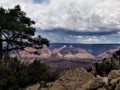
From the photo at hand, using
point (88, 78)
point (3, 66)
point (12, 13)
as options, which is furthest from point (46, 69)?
point (12, 13)

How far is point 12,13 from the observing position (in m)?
50.7

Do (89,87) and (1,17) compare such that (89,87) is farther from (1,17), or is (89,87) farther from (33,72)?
(1,17)

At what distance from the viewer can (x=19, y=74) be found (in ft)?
94.6

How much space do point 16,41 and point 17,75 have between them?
803 inches

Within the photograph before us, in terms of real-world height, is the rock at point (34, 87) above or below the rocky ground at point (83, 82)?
below

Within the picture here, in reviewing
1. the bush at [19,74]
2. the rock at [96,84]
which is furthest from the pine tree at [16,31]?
the rock at [96,84]

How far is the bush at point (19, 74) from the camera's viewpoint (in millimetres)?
27156

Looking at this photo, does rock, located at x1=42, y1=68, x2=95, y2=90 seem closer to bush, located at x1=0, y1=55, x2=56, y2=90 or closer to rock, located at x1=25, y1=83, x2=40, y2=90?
rock, located at x1=25, y1=83, x2=40, y2=90

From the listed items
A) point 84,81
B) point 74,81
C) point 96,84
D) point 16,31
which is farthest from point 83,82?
point 16,31

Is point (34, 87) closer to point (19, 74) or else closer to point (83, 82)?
point (19, 74)

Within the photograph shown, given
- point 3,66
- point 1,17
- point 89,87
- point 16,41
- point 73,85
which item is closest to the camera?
point 89,87

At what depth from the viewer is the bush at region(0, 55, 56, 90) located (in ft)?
89.1

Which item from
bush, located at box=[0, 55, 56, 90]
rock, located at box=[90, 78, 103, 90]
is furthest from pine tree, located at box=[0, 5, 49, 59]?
rock, located at box=[90, 78, 103, 90]

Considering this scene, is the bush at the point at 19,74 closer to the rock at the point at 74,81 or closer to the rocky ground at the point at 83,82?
the rocky ground at the point at 83,82
